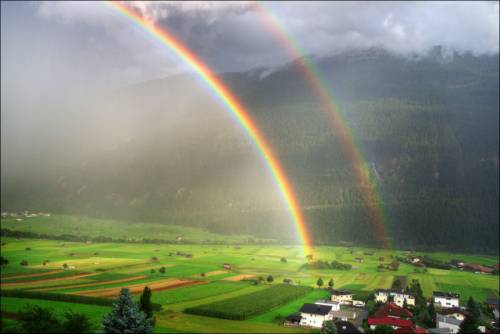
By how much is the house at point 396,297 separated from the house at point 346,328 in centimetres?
1476

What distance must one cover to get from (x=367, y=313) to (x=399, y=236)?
103 m

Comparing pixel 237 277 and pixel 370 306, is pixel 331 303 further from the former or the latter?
pixel 237 277

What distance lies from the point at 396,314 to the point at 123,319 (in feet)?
106

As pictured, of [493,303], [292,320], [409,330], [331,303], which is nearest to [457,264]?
[493,303]

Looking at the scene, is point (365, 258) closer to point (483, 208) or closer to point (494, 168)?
point (483, 208)

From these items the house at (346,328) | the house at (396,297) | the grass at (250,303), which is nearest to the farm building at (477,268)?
the house at (396,297)

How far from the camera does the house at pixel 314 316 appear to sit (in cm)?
4876

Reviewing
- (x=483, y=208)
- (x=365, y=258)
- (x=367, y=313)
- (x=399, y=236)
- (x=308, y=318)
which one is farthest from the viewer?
(x=483, y=208)

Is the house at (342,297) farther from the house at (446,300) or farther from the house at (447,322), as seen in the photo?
the house at (447,322)

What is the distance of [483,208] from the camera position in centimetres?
16350

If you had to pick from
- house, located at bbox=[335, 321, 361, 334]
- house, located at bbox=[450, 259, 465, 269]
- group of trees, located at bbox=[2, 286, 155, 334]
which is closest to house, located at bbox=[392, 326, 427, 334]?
house, located at bbox=[335, 321, 361, 334]

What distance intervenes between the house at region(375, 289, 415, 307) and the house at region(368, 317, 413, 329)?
11.9 m

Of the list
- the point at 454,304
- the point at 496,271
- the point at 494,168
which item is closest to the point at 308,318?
the point at 454,304

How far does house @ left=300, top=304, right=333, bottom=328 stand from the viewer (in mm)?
48756
